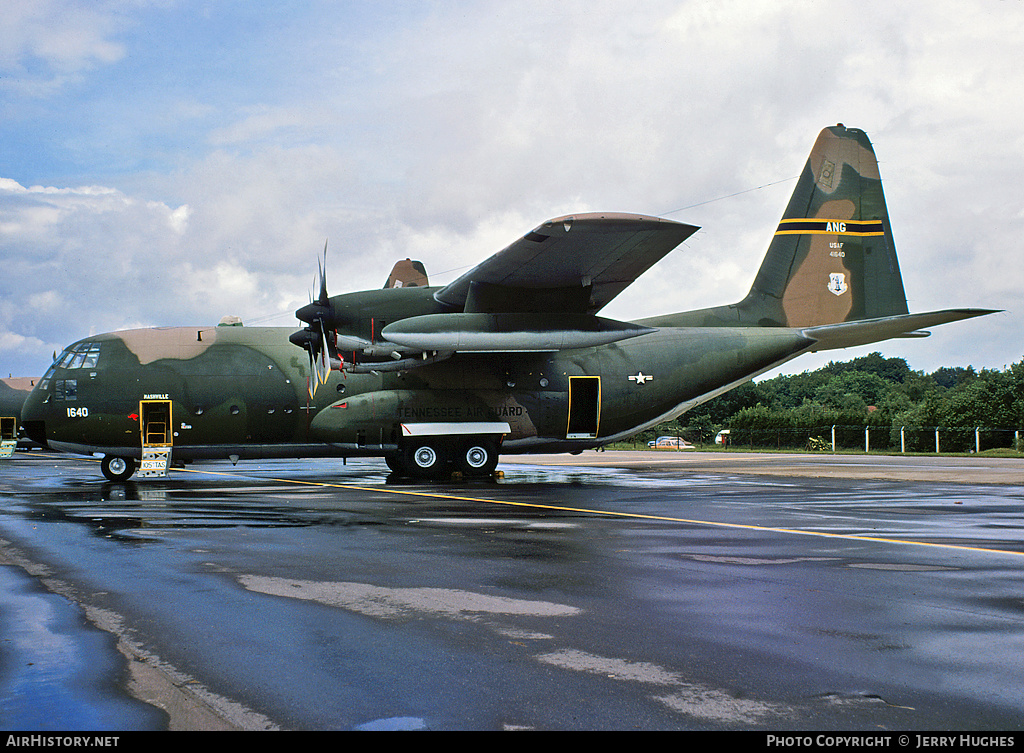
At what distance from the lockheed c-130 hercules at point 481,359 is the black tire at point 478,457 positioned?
4cm

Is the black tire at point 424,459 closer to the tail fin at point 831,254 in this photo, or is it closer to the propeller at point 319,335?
the propeller at point 319,335

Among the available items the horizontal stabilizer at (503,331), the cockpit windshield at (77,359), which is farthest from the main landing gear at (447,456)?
the cockpit windshield at (77,359)

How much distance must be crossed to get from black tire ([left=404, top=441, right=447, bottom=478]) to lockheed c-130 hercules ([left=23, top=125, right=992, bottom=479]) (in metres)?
0.03

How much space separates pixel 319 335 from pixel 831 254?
15263mm

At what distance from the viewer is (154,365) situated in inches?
808

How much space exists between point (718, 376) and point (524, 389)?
18.4ft

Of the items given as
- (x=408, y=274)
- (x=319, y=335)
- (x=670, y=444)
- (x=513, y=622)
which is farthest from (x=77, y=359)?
(x=670, y=444)

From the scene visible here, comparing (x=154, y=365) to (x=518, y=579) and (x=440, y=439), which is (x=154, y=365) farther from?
(x=518, y=579)

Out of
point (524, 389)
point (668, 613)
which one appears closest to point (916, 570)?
point (668, 613)

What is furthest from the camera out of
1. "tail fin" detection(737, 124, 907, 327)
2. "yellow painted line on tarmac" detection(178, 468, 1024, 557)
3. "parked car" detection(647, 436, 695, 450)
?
"parked car" detection(647, 436, 695, 450)

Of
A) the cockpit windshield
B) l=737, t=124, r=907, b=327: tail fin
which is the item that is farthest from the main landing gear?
l=737, t=124, r=907, b=327: tail fin

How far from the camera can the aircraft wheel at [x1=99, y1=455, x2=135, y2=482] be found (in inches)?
812

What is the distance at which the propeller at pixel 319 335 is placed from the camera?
19.3 metres

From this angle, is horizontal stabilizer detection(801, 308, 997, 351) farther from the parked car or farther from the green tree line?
the parked car
